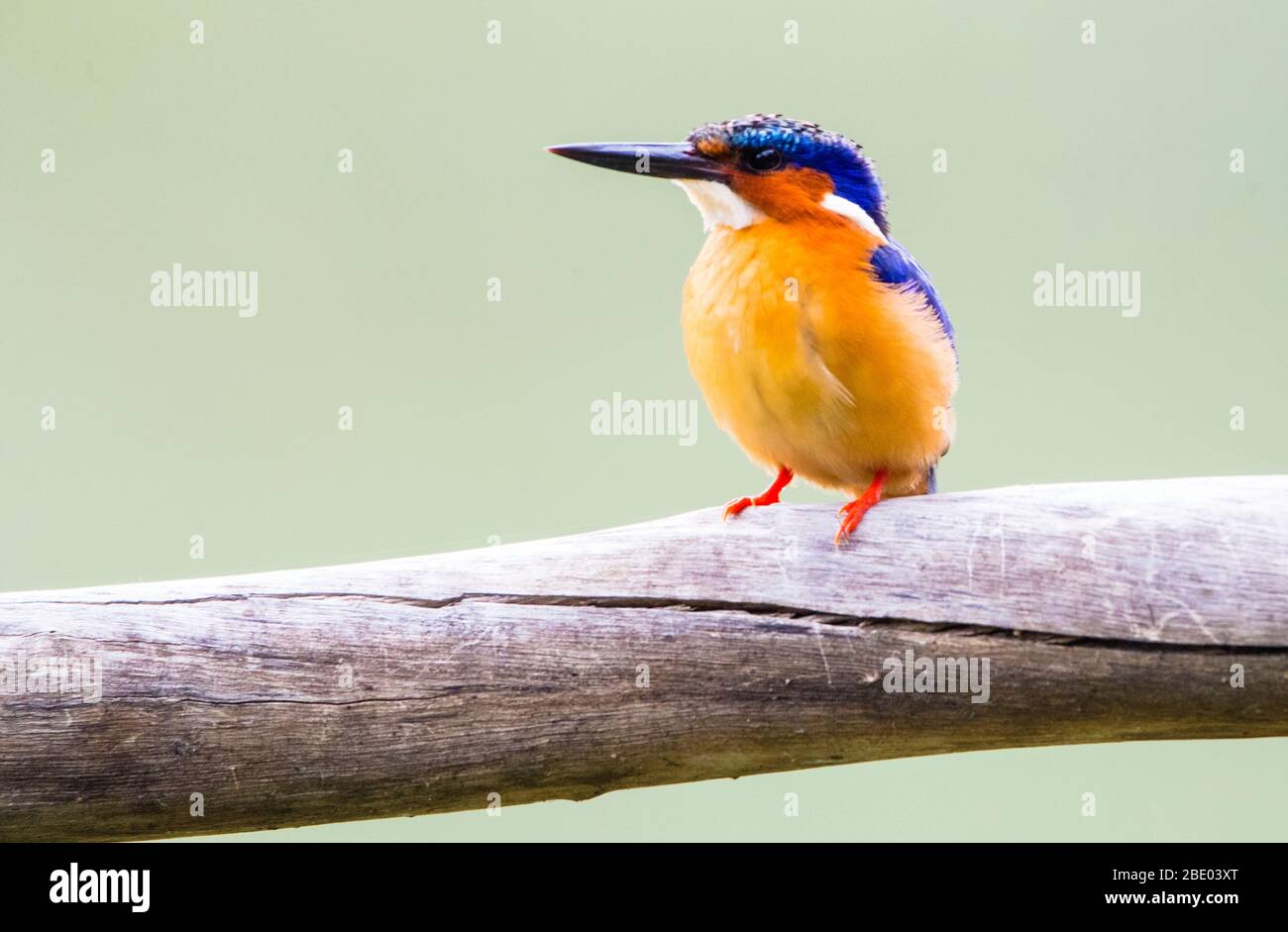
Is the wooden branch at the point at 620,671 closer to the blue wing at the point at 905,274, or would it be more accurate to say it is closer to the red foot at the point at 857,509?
the red foot at the point at 857,509

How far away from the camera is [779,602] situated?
165cm

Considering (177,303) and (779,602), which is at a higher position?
(177,303)

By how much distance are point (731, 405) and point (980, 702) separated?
0.65 metres

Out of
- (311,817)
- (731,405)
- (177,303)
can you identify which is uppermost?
(177,303)

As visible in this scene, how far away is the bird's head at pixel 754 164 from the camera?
2027mm

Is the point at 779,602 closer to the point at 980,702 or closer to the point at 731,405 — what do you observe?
the point at 980,702

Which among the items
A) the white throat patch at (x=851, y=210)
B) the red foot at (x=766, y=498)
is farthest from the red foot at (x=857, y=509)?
the white throat patch at (x=851, y=210)

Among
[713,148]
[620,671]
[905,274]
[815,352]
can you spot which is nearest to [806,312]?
[815,352]

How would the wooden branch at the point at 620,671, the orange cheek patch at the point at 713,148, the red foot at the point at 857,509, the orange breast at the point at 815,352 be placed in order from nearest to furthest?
the wooden branch at the point at 620,671
the red foot at the point at 857,509
the orange breast at the point at 815,352
the orange cheek patch at the point at 713,148

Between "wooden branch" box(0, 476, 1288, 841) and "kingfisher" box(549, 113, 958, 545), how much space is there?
28cm

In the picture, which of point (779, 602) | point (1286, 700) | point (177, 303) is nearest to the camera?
point (1286, 700)

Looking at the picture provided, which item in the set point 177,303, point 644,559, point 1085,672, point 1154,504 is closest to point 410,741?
point 644,559

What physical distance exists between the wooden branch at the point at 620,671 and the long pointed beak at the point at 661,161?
2.37ft

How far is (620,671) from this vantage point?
1.60 metres
